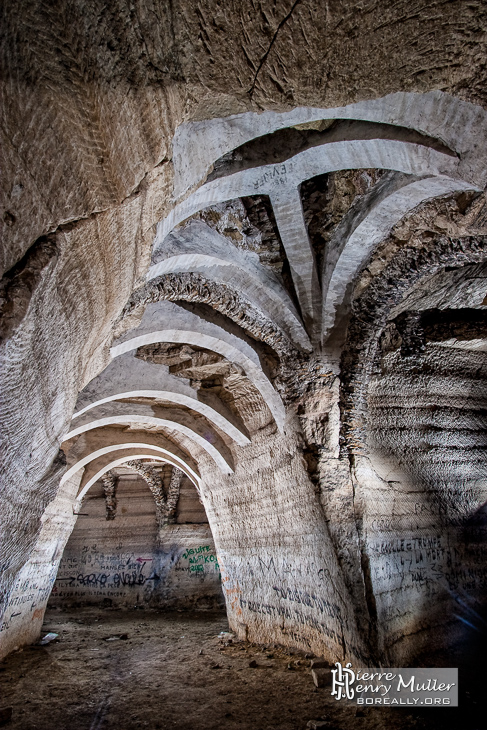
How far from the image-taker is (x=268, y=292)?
489 cm

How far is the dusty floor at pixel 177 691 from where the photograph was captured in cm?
412

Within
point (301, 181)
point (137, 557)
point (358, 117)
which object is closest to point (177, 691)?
point (301, 181)

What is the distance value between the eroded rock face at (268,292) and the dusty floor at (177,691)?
0.55 m

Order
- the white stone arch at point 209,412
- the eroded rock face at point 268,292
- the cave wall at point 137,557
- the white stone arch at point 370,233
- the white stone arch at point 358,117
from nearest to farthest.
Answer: the eroded rock face at point 268,292
the white stone arch at point 358,117
the white stone arch at point 370,233
the white stone arch at point 209,412
the cave wall at point 137,557

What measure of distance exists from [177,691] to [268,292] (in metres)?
4.74

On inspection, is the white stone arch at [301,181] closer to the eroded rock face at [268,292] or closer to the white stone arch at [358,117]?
the eroded rock face at [268,292]

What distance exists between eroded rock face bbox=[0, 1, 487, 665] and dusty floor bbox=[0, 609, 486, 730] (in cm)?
55

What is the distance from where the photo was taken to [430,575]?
18.0 ft

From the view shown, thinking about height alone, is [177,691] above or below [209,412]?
below

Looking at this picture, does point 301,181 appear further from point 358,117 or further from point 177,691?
point 177,691

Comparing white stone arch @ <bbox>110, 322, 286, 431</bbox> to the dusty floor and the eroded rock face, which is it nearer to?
the eroded rock face

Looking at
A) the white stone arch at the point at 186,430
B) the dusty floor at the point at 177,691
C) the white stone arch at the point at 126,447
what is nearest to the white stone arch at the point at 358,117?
the dusty floor at the point at 177,691

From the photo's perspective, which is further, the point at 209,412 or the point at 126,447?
the point at 126,447

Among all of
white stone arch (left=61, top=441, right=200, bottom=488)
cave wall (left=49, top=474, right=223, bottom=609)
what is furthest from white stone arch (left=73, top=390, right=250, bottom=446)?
cave wall (left=49, top=474, right=223, bottom=609)
